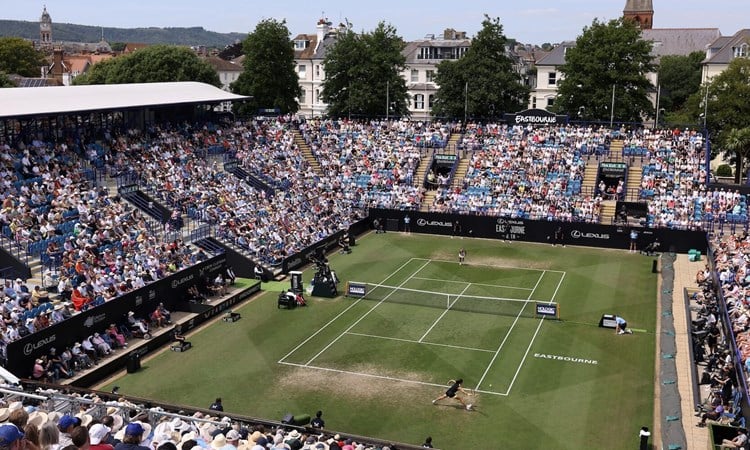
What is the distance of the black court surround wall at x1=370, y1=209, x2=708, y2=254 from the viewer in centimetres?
→ 4641

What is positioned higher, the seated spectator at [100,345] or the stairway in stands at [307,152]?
the stairway in stands at [307,152]

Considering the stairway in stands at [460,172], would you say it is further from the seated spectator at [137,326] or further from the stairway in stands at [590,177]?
the seated spectator at [137,326]

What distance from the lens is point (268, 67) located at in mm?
79188

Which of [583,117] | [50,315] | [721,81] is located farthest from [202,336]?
[721,81]

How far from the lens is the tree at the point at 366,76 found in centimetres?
7331

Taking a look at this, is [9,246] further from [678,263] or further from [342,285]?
[678,263]

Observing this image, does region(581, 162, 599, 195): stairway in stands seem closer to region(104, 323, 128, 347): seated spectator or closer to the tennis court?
the tennis court

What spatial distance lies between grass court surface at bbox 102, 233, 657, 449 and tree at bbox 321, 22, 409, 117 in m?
33.8

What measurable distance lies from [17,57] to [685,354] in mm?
114600

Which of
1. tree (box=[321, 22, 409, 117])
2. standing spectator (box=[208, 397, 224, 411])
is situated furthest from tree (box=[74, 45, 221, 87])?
standing spectator (box=[208, 397, 224, 411])

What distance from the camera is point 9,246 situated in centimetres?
3266

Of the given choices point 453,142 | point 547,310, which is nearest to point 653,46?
point 453,142

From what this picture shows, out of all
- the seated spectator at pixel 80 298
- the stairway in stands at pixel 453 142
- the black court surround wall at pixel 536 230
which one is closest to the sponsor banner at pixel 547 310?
the black court surround wall at pixel 536 230

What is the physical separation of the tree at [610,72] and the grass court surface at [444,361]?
2779cm
